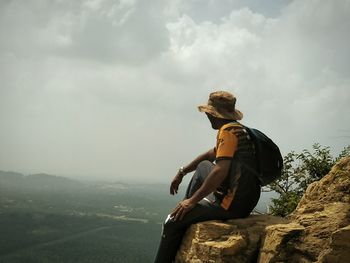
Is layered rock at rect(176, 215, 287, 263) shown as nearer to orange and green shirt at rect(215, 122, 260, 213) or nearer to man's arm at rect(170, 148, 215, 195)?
orange and green shirt at rect(215, 122, 260, 213)

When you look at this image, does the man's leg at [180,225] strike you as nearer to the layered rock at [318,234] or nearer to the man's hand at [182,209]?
the man's hand at [182,209]

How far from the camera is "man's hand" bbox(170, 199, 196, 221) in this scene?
5.96 meters

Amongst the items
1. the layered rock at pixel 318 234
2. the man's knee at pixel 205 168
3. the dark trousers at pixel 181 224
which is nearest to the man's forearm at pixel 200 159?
the man's knee at pixel 205 168

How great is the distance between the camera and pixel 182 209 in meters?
6.00

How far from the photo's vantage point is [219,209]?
6195 mm

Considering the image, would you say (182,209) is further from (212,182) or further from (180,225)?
(212,182)

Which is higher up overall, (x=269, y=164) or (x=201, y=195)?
(x=269, y=164)

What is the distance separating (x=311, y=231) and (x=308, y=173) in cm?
1649

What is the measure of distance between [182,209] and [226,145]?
4.59 ft

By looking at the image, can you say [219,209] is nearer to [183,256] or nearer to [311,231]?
[183,256]

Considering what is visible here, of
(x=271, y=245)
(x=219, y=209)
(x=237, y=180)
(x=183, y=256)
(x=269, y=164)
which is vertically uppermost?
(x=269, y=164)

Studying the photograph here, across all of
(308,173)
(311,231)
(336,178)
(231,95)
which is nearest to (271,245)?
(311,231)

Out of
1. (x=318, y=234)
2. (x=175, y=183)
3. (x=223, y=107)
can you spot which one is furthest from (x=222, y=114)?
(x=318, y=234)

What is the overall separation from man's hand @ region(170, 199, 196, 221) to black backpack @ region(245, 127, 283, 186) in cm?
135
